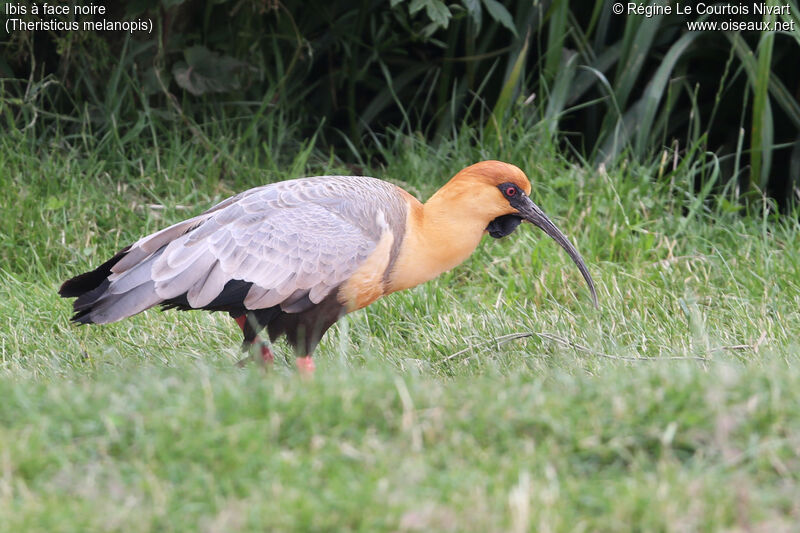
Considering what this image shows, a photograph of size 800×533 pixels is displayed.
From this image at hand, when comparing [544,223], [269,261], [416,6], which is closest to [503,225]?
[544,223]

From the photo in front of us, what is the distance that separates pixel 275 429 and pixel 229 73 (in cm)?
403

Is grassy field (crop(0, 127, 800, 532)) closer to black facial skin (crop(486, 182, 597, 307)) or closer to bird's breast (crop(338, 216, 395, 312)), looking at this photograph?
bird's breast (crop(338, 216, 395, 312))

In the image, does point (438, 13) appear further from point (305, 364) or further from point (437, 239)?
point (305, 364)

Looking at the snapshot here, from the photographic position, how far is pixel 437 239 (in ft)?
14.3

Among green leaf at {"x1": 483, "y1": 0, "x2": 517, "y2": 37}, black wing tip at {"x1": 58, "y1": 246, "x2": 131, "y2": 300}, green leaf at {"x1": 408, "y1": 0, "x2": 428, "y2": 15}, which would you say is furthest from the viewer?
green leaf at {"x1": 483, "y1": 0, "x2": 517, "y2": 37}

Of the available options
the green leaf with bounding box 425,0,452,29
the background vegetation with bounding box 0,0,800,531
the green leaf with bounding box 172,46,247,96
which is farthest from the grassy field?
the green leaf with bounding box 172,46,247,96

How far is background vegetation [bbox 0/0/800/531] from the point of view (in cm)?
259

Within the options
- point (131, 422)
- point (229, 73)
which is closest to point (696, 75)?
point (229, 73)

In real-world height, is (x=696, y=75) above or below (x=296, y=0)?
below

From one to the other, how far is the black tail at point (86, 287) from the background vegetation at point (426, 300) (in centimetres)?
25

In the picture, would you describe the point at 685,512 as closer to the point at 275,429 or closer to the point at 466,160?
the point at 275,429

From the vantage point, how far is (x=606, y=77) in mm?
6938

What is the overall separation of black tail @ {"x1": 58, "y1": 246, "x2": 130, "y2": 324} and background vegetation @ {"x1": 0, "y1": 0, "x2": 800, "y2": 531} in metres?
0.25

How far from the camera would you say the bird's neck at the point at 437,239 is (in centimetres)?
431
